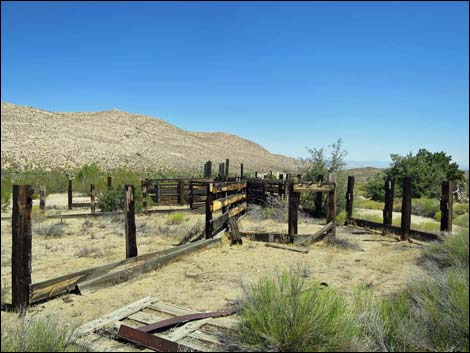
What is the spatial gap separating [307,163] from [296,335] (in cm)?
1554

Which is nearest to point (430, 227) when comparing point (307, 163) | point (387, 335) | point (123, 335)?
point (307, 163)

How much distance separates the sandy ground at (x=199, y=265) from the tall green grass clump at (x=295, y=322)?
1408 millimetres

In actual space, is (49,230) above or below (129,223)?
below

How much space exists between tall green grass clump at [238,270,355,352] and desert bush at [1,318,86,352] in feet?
5.24

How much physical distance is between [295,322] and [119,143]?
7221 cm

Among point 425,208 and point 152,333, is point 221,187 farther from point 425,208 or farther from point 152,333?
point 425,208

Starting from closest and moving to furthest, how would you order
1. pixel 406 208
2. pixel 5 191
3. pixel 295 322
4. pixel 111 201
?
pixel 295 322 < pixel 5 191 < pixel 406 208 < pixel 111 201

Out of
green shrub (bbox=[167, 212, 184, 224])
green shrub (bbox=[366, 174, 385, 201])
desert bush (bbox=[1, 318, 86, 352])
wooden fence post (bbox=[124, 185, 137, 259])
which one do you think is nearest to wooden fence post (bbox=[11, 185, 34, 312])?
desert bush (bbox=[1, 318, 86, 352])

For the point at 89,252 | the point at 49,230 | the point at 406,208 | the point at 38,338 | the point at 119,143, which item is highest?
the point at 119,143

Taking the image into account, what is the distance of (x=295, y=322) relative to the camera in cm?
367

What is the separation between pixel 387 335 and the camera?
3.84 m

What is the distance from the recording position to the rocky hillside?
39656 mm

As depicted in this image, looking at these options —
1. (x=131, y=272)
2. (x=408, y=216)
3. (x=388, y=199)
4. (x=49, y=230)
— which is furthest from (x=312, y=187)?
(x=49, y=230)

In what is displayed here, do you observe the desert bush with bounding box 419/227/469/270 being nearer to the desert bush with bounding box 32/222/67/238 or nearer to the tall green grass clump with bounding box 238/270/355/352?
the tall green grass clump with bounding box 238/270/355/352
